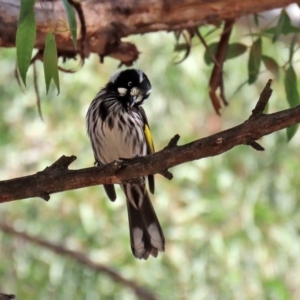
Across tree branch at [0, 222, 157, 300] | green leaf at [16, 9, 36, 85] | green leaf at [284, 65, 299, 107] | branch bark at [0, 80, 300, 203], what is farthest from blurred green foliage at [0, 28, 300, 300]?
green leaf at [16, 9, 36, 85]

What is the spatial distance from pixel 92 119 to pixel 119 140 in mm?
117

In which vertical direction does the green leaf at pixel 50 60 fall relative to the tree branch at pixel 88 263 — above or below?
below

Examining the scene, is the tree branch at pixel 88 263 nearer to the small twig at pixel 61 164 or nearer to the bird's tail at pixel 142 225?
the bird's tail at pixel 142 225

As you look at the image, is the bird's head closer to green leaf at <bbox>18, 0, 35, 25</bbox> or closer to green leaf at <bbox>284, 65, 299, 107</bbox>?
green leaf at <bbox>284, 65, 299, 107</bbox>

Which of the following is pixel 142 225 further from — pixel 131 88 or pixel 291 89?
pixel 291 89

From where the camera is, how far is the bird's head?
2717 millimetres

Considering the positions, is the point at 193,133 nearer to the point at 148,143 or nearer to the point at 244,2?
the point at 148,143

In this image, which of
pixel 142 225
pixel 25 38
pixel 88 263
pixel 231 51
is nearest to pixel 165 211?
pixel 88 263

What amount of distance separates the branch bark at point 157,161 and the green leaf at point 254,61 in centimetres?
87

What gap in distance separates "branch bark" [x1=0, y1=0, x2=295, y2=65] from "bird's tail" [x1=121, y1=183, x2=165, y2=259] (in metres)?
0.58

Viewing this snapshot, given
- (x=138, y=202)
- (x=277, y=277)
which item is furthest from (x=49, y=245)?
(x=277, y=277)

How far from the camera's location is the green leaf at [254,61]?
95.8 inches

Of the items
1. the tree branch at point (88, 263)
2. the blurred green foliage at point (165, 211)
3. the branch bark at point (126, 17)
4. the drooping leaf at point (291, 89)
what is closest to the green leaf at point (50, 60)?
the branch bark at point (126, 17)

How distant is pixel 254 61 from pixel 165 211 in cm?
242
